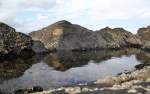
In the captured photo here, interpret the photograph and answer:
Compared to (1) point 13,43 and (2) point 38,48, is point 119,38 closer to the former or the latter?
(2) point 38,48

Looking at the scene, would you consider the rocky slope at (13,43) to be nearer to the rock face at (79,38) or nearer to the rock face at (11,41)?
the rock face at (11,41)

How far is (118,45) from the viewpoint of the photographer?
162 metres

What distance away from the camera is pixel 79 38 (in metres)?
152

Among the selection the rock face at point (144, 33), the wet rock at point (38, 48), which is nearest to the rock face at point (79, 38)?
the wet rock at point (38, 48)

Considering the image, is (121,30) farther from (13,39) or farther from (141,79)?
(141,79)

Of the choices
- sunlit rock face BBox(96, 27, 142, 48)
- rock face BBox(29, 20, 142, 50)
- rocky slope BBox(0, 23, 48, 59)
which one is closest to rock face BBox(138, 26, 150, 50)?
sunlit rock face BBox(96, 27, 142, 48)

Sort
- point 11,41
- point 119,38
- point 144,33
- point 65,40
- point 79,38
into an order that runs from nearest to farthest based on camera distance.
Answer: point 11,41 → point 65,40 → point 79,38 → point 119,38 → point 144,33

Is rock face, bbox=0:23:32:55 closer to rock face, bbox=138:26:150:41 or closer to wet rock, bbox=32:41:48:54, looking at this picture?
wet rock, bbox=32:41:48:54

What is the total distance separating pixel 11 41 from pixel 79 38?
52.5 m

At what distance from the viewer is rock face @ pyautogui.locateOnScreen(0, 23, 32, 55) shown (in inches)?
3863

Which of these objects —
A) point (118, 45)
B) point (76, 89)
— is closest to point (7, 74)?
point (76, 89)

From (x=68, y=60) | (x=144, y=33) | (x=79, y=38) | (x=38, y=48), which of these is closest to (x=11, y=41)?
(x=68, y=60)

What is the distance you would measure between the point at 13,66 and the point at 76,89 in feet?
125

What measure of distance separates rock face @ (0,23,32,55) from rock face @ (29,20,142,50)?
88.8ft
